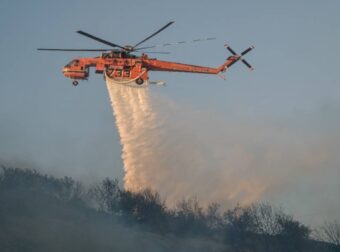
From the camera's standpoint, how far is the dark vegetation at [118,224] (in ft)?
253

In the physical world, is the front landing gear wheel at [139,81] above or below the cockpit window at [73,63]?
below

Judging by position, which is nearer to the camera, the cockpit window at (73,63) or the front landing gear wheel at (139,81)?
the front landing gear wheel at (139,81)

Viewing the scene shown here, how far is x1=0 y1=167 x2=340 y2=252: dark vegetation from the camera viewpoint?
77000mm

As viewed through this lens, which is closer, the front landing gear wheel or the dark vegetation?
the front landing gear wheel

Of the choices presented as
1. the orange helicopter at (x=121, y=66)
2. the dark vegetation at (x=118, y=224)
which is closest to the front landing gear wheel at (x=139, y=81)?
the orange helicopter at (x=121, y=66)

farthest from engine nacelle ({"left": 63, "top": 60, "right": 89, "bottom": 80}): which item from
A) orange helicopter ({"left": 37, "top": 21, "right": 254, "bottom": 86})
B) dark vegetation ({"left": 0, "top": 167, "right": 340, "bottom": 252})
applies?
dark vegetation ({"left": 0, "top": 167, "right": 340, "bottom": 252})

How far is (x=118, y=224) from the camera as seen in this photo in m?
97.2

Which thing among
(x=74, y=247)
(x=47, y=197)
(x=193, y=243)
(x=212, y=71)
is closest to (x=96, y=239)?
(x=74, y=247)

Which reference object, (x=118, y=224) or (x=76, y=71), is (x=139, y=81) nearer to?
(x=76, y=71)

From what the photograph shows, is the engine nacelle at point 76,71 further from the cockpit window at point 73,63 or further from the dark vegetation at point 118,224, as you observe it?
the dark vegetation at point 118,224

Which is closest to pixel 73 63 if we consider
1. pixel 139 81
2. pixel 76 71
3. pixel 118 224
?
pixel 76 71

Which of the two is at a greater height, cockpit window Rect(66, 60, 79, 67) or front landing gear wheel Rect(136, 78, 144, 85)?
cockpit window Rect(66, 60, 79, 67)

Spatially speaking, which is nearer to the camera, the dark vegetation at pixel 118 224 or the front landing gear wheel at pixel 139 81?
the front landing gear wheel at pixel 139 81

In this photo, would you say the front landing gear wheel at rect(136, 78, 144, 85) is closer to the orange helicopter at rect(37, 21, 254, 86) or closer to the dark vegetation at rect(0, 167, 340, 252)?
the orange helicopter at rect(37, 21, 254, 86)
